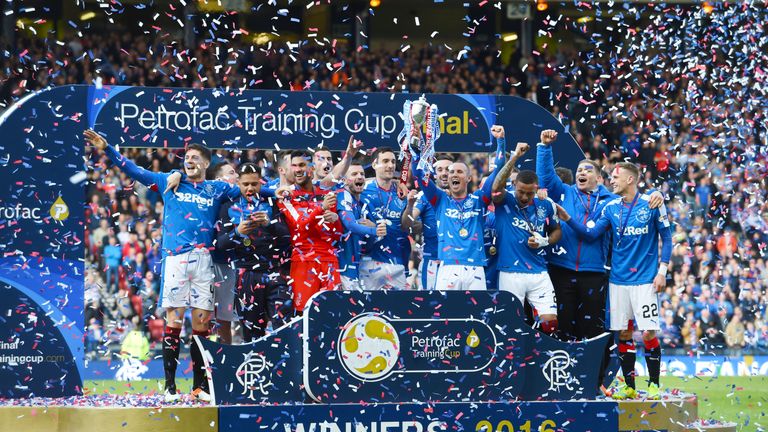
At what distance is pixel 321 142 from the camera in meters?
10.4

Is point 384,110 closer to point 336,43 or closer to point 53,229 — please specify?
point 53,229

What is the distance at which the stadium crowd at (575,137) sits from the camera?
17062 millimetres

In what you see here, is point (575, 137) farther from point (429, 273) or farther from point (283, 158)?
point (283, 158)

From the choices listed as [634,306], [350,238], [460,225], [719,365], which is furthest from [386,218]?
[719,365]

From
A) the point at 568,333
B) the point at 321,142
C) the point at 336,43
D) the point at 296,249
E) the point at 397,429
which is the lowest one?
the point at 397,429

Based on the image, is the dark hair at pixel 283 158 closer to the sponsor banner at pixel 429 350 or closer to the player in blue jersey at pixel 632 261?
the sponsor banner at pixel 429 350

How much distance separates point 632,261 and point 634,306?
369 mm

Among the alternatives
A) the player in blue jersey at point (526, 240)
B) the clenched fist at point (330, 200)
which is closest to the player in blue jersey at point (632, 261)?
the player in blue jersey at point (526, 240)

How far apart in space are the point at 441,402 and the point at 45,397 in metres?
3.40

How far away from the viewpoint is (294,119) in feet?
33.8

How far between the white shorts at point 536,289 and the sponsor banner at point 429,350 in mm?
730

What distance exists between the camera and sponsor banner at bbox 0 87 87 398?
32.4ft

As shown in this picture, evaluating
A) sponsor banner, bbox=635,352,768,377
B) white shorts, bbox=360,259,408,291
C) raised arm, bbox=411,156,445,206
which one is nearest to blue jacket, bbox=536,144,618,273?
raised arm, bbox=411,156,445,206

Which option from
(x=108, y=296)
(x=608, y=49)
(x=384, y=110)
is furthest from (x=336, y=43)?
(x=384, y=110)
